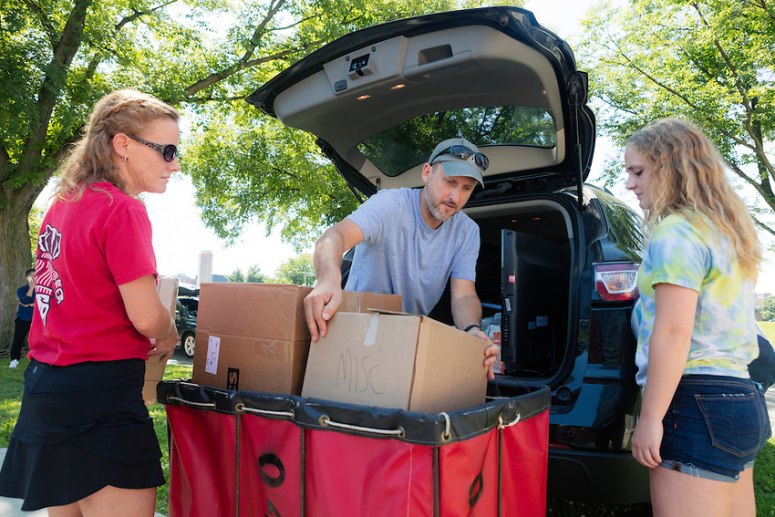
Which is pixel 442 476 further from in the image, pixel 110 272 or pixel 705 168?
pixel 705 168

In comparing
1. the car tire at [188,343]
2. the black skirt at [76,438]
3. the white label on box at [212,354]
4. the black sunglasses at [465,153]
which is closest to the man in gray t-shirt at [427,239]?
the black sunglasses at [465,153]

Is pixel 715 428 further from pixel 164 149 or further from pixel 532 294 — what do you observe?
pixel 164 149

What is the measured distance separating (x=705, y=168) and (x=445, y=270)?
3.82ft

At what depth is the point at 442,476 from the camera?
1306 millimetres

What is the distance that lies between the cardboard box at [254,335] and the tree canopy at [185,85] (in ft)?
29.6

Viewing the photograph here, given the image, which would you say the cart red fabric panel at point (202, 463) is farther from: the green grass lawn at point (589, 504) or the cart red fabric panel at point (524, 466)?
the green grass lawn at point (589, 504)

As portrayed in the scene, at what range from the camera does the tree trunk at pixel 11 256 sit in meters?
11.1

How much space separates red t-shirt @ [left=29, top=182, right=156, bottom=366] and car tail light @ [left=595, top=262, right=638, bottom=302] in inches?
66.9

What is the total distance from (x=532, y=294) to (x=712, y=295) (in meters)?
1.26

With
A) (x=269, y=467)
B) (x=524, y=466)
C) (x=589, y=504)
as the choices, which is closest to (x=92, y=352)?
(x=269, y=467)

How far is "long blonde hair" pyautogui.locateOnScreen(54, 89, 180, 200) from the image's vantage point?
62.5 inches

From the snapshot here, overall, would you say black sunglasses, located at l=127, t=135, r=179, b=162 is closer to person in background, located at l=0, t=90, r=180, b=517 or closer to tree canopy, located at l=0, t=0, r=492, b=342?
person in background, located at l=0, t=90, r=180, b=517

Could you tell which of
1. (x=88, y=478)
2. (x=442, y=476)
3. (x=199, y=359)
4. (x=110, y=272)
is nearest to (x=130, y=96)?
(x=110, y=272)

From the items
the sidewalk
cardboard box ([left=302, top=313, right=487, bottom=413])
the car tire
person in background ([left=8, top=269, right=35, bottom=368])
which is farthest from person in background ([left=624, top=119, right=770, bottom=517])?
the car tire
